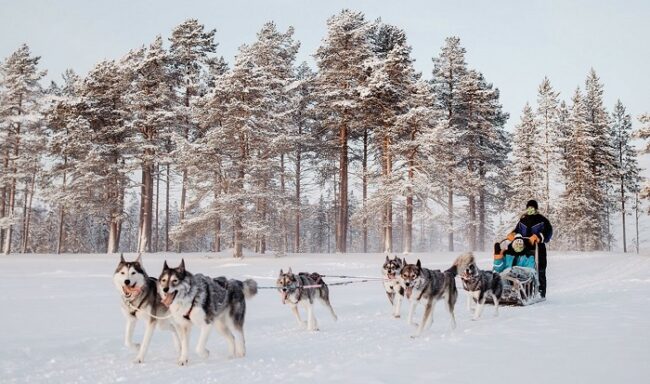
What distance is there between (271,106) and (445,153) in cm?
1169

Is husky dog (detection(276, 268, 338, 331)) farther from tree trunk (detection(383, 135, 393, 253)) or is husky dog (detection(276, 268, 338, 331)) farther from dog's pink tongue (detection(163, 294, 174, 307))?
tree trunk (detection(383, 135, 393, 253))

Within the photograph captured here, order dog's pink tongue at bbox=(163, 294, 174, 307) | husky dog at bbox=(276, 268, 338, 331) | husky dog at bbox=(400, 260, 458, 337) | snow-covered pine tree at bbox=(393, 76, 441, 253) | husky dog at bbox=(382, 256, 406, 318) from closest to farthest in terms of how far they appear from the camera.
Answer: dog's pink tongue at bbox=(163, 294, 174, 307) → husky dog at bbox=(400, 260, 458, 337) → husky dog at bbox=(276, 268, 338, 331) → husky dog at bbox=(382, 256, 406, 318) → snow-covered pine tree at bbox=(393, 76, 441, 253)

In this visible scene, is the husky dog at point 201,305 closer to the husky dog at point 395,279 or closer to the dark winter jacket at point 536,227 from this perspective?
the husky dog at point 395,279

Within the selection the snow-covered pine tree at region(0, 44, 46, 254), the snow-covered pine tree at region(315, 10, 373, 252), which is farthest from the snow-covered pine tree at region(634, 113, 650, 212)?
the snow-covered pine tree at region(0, 44, 46, 254)

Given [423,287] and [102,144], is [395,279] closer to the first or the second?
[423,287]

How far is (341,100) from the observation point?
30.3 m

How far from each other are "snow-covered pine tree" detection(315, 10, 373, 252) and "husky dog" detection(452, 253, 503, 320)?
1990cm

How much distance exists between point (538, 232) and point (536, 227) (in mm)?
135

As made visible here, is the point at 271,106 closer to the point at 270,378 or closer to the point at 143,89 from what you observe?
the point at 143,89

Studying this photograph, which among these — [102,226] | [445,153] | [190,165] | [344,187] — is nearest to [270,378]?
[190,165]

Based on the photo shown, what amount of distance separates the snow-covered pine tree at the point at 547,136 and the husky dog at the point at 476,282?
32255 millimetres

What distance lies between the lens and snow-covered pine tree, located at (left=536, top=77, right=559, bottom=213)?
40037mm

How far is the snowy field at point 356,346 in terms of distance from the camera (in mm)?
5348

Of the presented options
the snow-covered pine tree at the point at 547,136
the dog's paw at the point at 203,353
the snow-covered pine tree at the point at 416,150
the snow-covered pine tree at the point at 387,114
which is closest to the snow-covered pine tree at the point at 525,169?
the snow-covered pine tree at the point at 547,136
